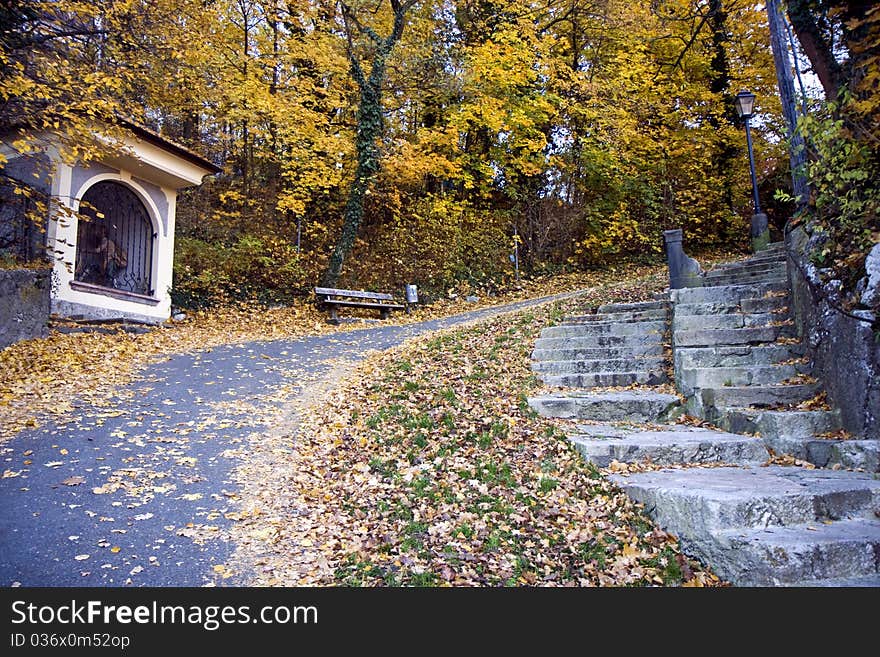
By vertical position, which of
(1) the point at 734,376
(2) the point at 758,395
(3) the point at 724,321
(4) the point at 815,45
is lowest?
(2) the point at 758,395

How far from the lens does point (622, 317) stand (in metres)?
8.44

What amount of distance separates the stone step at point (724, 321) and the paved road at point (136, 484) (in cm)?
519

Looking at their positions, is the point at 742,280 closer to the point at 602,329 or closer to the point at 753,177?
the point at 602,329

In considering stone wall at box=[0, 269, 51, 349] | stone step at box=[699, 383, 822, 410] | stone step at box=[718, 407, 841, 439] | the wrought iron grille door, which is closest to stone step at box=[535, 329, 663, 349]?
stone step at box=[699, 383, 822, 410]

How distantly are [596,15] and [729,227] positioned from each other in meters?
7.92

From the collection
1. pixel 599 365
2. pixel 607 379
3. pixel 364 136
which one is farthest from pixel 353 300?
pixel 607 379

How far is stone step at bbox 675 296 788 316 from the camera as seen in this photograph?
6.69 m

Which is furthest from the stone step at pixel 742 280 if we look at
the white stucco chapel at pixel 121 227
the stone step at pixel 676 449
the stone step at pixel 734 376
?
the white stucco chapel at pixel 121 227

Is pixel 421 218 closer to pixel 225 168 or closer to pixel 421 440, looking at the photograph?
pixel 225 168

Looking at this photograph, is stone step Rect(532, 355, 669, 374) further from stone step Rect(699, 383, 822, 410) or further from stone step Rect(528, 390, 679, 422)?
stone step Rect(699, 383, 822, 410)

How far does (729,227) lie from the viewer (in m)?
17.2

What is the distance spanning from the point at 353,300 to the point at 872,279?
11455mm

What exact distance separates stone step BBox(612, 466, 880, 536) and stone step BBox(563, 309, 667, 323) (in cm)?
425

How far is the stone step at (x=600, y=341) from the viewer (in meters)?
7.38
